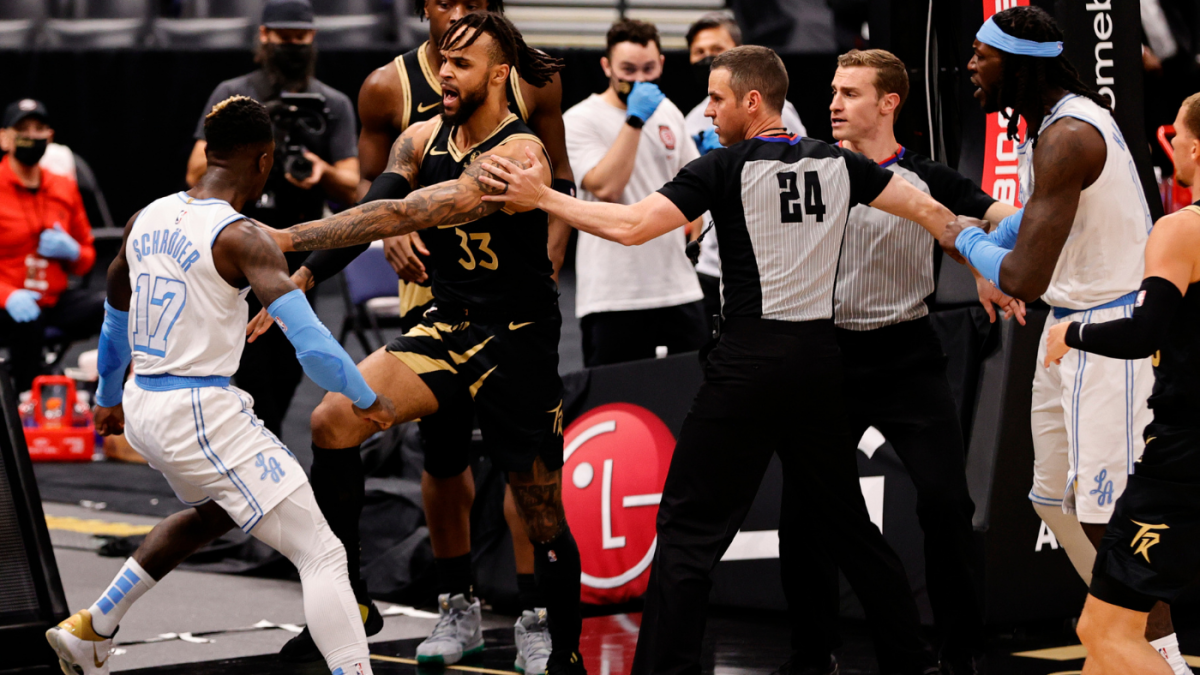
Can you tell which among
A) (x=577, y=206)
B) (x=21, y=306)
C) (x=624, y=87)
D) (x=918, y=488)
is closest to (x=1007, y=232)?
(x=918, y=488)

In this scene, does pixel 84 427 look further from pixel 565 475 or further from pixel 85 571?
pixel 565 475

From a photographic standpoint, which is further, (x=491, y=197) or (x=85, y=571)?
(x=85, y=571)

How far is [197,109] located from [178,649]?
28.5 feet

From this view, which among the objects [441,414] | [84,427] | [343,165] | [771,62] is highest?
[771,62]

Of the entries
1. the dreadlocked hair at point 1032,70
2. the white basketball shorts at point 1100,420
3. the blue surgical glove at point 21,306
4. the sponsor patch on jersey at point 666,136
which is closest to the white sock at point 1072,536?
the white basketball shorts at point 1100,420

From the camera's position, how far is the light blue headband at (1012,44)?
12.6 ft

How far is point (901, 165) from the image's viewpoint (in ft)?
14.3

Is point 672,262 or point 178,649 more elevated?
point 672,262

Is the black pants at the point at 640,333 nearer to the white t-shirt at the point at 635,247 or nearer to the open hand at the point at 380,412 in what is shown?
the white t-shirt at the point at 635,247

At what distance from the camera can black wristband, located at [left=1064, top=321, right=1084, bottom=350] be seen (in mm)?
3336

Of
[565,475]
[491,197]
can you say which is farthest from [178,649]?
[491,197]

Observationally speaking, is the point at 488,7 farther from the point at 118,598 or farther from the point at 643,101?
the point at 118,598

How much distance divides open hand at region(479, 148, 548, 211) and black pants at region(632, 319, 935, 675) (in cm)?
70

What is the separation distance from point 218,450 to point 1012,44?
2.53 meters
